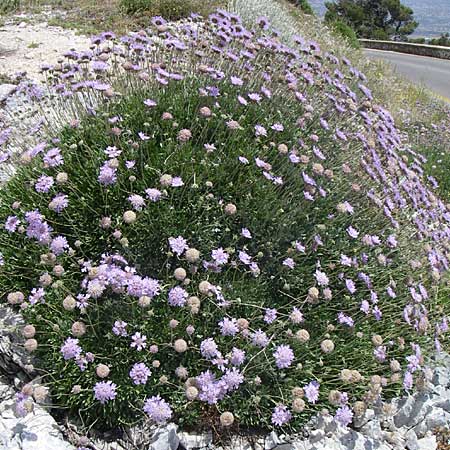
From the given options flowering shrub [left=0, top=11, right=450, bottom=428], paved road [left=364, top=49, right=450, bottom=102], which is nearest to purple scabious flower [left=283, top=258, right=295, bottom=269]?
flowering shrub [left=0, top=11, right=450, bottom=428]

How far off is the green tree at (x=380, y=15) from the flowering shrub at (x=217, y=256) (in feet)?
175

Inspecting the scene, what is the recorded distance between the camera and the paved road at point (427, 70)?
19827 millimetres

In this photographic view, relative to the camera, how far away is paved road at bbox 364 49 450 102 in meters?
19.8

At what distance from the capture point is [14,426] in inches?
96.8

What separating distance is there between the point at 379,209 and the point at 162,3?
821cm

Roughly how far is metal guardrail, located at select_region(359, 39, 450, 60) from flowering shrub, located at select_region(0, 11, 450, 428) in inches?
1074

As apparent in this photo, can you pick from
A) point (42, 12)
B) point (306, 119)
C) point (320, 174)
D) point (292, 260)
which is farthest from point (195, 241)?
point (42, 12)

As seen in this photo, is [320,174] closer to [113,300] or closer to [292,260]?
[292,260]

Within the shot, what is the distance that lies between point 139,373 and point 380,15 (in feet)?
200

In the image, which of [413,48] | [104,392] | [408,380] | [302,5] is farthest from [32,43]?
[413,48]

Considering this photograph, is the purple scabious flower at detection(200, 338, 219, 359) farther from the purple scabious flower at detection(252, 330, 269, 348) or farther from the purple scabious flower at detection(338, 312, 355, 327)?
the purple scabious flower at detection(338, 312, 355, 327)

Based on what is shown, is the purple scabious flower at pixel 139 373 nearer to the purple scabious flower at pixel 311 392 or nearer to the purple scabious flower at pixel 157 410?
the purple scabious flower at pixel 157 410

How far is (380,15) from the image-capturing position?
5531cm

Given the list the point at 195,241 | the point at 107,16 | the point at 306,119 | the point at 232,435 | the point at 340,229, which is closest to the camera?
the point at 232,435
